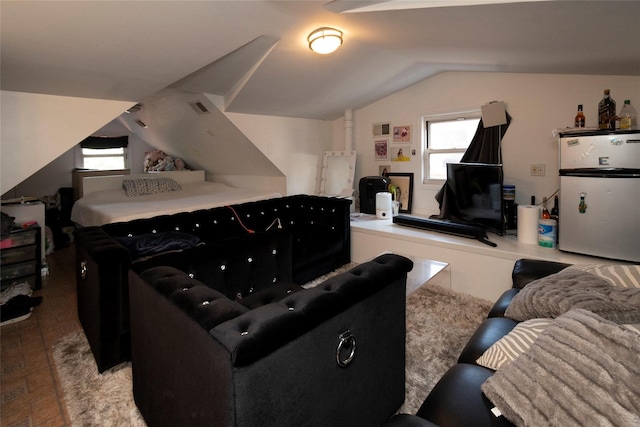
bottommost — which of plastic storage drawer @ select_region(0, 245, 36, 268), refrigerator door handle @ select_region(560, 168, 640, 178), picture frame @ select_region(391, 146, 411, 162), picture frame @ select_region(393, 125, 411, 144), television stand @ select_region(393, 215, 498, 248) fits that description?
plastic storage drawer @ select_region(0, 245, 36, 268)

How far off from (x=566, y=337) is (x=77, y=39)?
2.82 m

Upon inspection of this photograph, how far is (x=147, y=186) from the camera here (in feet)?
14.4

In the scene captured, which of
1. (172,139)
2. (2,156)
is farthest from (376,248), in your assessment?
(172,139)

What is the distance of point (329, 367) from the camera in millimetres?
1102

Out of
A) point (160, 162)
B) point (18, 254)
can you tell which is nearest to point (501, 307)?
point (18, 254)

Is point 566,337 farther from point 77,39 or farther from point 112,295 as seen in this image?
point 77,39

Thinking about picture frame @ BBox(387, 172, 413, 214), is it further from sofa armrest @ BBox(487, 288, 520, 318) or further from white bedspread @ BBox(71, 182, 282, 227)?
sofa armrest @ BBox(487, 288, 520, 318)

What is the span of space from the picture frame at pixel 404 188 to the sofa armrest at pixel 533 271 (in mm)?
2330

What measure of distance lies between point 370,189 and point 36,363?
3.46 m

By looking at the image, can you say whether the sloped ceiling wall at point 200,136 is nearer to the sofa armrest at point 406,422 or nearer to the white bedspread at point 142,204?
the white bedspread at point 142,204

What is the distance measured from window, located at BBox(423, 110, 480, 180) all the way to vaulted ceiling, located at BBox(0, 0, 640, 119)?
0.64 metres

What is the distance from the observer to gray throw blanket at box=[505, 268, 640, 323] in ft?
4.02

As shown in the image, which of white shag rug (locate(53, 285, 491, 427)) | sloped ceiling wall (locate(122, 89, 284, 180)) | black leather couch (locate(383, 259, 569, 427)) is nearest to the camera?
black leather couch (locate(383, 259, 569, 427))

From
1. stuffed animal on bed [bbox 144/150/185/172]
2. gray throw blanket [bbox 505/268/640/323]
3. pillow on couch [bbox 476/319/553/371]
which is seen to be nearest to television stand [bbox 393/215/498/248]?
gray throw blanket [bbox 505/268/640/323]
